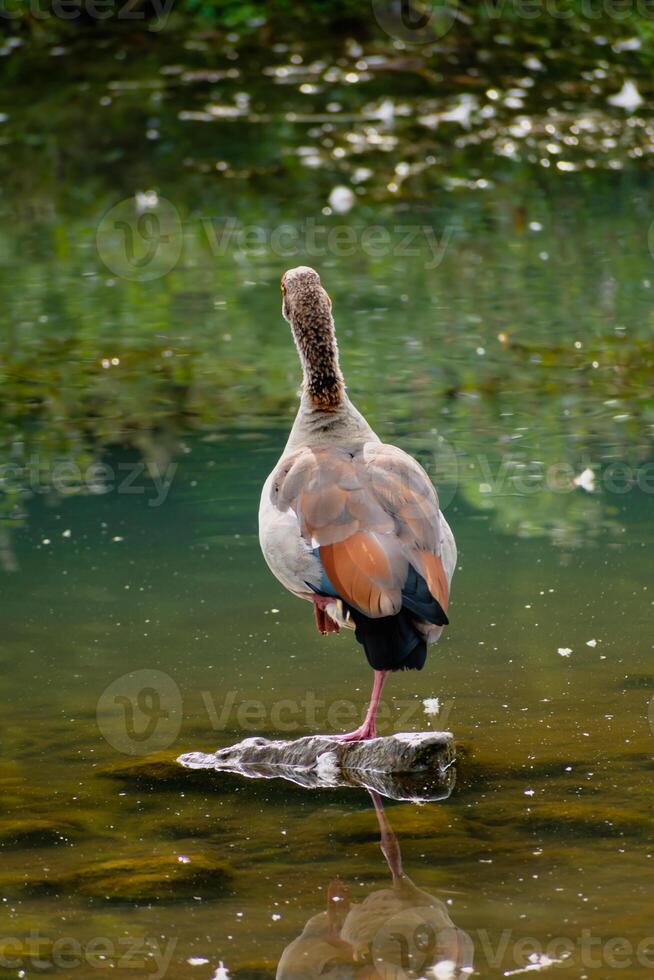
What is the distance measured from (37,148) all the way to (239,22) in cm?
429

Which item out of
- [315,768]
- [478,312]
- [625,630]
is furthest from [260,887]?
[478,312]

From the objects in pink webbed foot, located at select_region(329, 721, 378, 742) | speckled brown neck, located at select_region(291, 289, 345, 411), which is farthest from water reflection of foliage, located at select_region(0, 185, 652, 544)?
pink webbed foot, located at select_region(329, 721, 378, 742)

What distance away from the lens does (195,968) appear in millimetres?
3805

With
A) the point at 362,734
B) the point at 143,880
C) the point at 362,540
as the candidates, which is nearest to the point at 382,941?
the point at 143,880

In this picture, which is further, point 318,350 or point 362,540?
point 318,350

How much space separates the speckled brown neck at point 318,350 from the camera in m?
6.42

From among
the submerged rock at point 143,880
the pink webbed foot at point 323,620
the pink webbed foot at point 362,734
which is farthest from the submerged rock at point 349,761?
the submerged rock at point 143,880

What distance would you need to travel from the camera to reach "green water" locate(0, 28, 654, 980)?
420cm

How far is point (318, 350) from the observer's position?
6531 mm

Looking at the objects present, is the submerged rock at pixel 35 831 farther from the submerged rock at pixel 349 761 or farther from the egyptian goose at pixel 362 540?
the egyptian goose at pixel 362 540

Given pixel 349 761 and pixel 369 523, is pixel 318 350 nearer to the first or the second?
pixel 369 523

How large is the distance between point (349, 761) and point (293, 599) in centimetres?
192

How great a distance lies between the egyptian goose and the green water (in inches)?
20.2

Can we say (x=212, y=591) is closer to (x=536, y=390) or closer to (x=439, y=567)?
(x=439, y=567)
